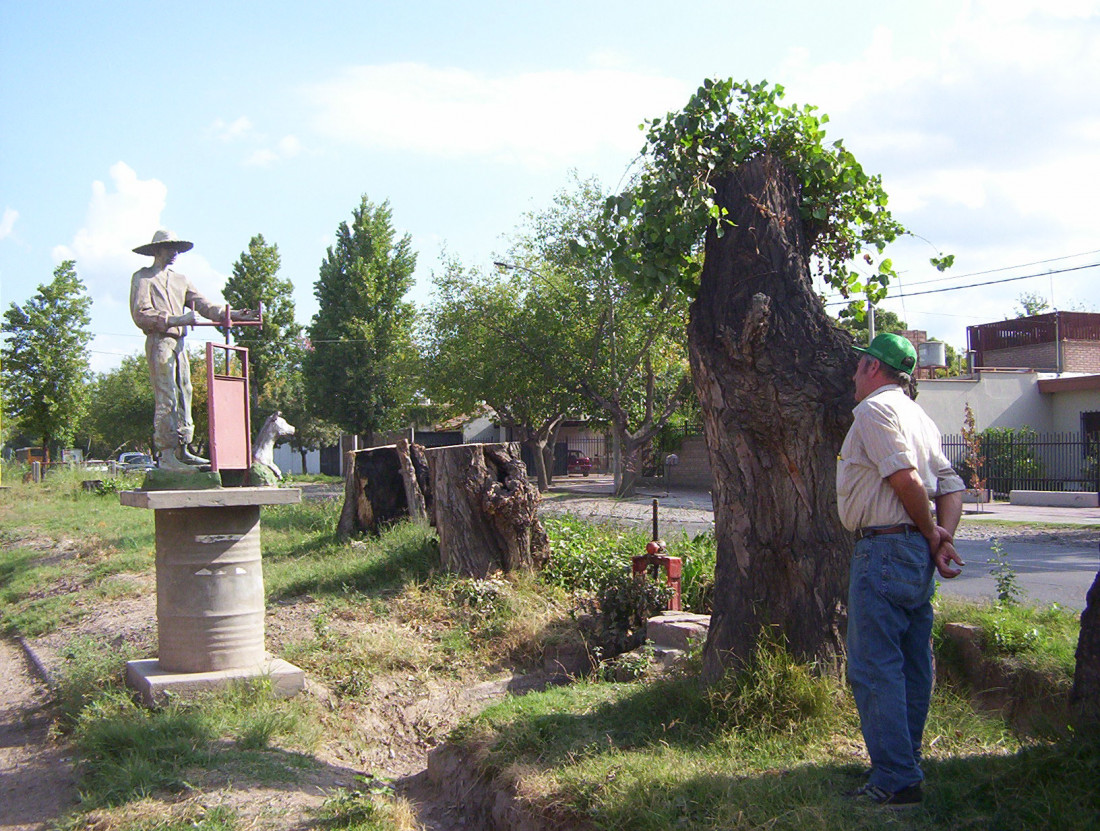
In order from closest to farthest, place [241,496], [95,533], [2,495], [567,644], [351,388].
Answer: [241,496]
[567,644]
[95,533]
[2,495]
[351,388]

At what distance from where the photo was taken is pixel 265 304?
41.7 m

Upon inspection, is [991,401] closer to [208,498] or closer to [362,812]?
[208,498]

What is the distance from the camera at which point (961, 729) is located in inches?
173

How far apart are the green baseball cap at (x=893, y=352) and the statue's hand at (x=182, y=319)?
16.5 ft

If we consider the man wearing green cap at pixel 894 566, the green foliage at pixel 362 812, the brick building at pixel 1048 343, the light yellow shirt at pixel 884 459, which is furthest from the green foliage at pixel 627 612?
the brick building at pixel 1048 343

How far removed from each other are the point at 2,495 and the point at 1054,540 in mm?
23965

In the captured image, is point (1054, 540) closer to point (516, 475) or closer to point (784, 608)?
point (516, 475)

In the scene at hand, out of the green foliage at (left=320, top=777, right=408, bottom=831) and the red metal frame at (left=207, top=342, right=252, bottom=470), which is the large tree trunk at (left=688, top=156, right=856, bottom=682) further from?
the red metal frame at (left=207, top=342, right=252, bottom=470)

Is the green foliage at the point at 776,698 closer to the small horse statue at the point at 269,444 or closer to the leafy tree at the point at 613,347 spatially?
the small horse statue at the point at 269,444

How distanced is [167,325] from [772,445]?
461 centimetres

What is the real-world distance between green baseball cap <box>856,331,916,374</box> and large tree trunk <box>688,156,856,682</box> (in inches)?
30.0

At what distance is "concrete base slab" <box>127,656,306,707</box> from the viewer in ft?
19.7

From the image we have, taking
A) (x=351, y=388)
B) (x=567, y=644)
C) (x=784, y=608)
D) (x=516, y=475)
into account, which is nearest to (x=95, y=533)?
(x=516, y=475)

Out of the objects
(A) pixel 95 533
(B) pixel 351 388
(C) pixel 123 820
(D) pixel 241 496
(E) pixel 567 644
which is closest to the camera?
(C) pixel 123 820
